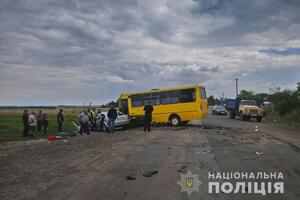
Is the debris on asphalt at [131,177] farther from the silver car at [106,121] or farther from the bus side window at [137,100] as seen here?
the bus side window at [137,100]

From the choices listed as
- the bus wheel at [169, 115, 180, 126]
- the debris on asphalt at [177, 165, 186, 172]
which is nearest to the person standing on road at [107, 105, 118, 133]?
the bus wheel at [169, 115, 180, 126]

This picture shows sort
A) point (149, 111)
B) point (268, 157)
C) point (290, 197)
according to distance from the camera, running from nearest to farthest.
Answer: point (290, 197) < point (268, 157) < point (149, 111)

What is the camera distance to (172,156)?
45.2 ft

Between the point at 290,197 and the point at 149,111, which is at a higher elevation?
the point at 149,111

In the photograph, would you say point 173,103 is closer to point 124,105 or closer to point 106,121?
point 124,105

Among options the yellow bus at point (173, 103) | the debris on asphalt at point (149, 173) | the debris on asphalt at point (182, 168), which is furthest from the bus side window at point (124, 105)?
the debris on asphalt at point (149, 173)

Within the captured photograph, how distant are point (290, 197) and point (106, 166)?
5488 mm

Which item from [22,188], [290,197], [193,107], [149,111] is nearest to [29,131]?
[149,111]

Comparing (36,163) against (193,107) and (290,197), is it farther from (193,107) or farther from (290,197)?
(193,107)

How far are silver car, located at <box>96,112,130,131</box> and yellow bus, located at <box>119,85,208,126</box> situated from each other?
40.8 inches

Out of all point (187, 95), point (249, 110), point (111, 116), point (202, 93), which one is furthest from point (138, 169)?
point (249, 110)

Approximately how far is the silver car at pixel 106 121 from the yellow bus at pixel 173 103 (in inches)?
40.8

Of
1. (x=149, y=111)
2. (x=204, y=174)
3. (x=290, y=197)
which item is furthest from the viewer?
(x=149, y=111)

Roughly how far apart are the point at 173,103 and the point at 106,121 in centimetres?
514
